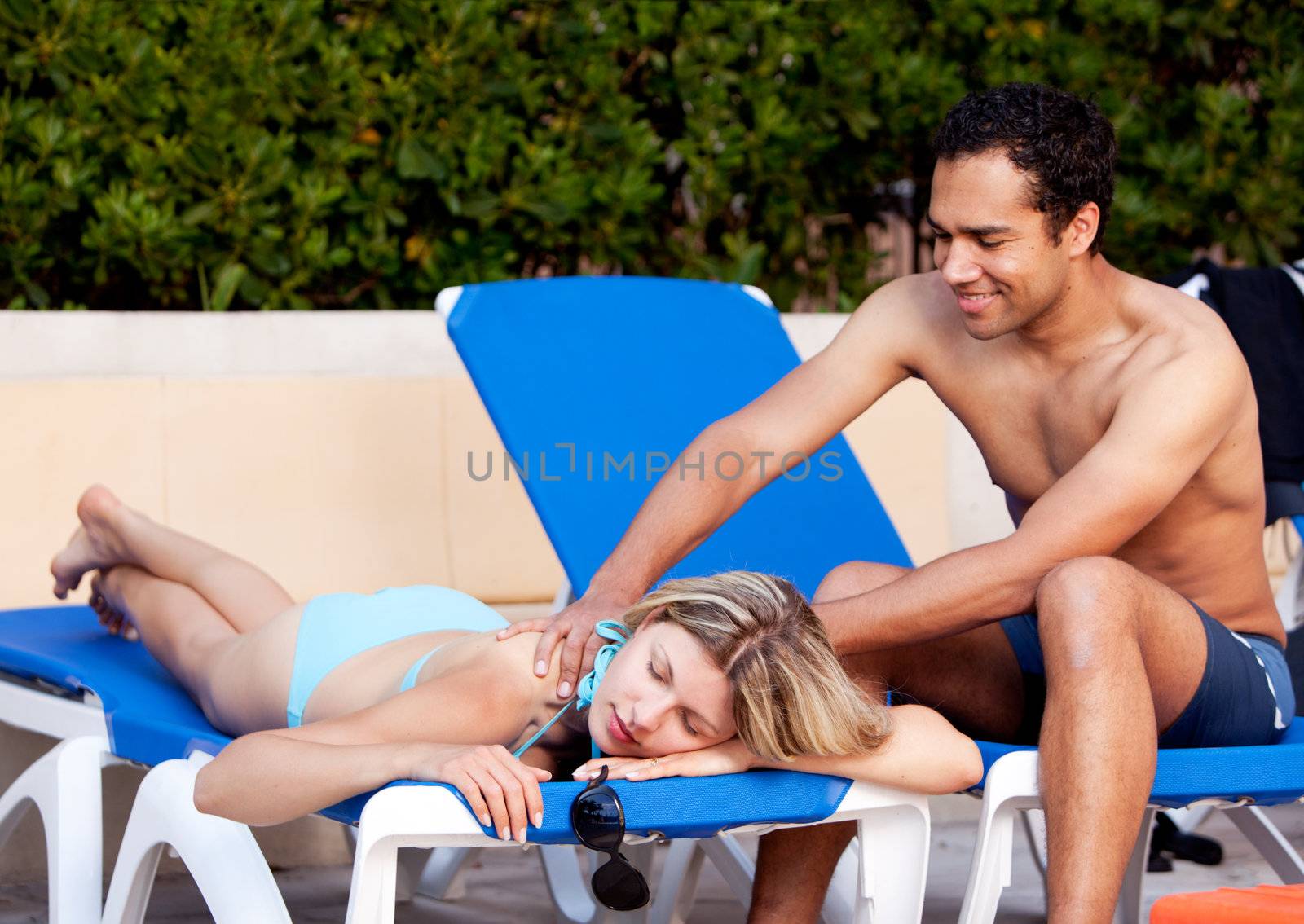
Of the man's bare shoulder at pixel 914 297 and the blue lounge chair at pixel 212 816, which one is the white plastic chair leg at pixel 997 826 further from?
the man's bare shoulder at pixel 914 297

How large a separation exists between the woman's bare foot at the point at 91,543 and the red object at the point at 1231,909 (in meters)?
2.31

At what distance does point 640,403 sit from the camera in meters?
3.42

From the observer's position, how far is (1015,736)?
257 cm

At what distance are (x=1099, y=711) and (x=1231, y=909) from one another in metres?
0.61

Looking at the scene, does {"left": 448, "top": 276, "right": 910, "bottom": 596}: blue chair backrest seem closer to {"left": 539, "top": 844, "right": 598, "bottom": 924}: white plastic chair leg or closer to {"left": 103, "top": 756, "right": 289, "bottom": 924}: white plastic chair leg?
{"left": 539, "top": 844, "right": 598, "bottom": 924}: white plastic chair leg

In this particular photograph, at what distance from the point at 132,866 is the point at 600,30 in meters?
3.01

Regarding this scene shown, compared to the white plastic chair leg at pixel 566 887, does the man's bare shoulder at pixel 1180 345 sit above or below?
above

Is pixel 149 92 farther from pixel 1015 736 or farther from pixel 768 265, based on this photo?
pixel 1015 736

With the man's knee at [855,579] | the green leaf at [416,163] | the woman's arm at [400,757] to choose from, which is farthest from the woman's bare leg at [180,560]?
the green leaf at [416,163]

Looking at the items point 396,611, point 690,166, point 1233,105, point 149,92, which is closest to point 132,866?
point 396,611

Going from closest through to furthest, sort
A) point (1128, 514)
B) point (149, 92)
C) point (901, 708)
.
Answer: point (901, 708) → point (1128, 514) → point (149, 92)

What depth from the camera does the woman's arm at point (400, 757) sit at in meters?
1.89

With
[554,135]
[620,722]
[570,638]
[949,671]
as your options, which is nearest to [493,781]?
[620,722]

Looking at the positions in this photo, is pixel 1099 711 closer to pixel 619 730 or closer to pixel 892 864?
pixel 892 864
